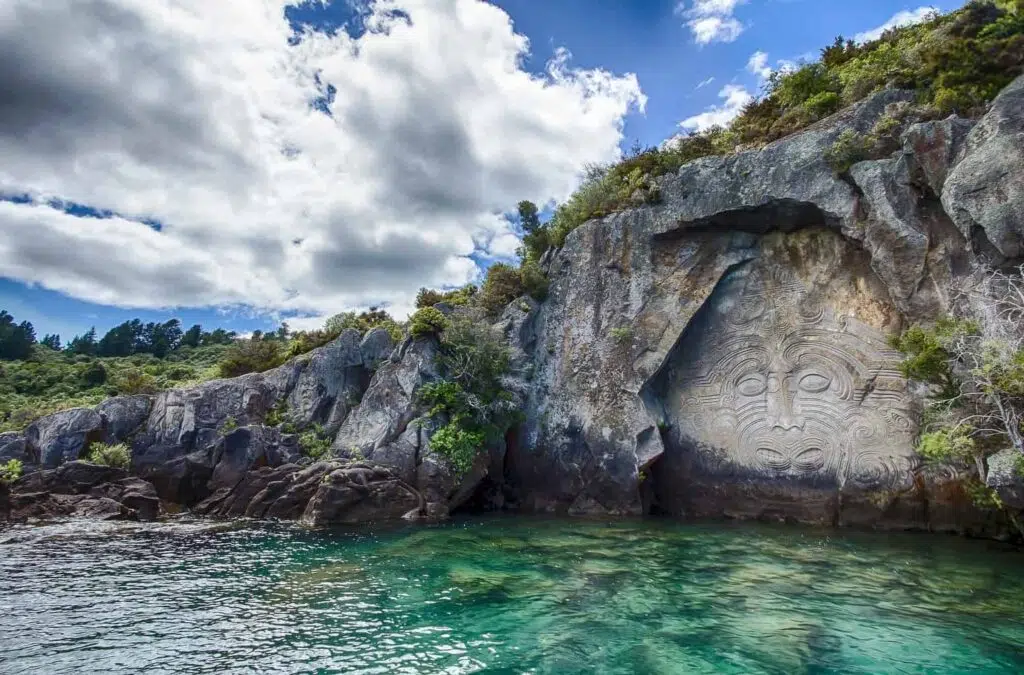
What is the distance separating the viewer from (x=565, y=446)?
70.1 ft

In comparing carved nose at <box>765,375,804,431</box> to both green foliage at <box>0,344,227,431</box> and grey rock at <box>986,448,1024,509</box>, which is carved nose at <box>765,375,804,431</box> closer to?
grey rock at <box>986,448,1024,509</box>

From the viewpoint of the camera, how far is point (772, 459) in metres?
18.3

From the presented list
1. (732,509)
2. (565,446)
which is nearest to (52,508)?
(565,446)

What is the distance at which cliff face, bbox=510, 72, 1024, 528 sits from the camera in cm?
1556

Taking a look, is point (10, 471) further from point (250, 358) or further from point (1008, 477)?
point (1008, 477)

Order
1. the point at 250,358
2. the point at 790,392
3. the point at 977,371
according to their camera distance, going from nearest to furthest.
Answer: the point at 977,371, the point at 790,392, the point at 250,358

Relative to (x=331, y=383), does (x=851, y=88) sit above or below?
above

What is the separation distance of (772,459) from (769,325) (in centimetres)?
479

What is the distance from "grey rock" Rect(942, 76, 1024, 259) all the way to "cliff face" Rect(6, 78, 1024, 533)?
6 cm

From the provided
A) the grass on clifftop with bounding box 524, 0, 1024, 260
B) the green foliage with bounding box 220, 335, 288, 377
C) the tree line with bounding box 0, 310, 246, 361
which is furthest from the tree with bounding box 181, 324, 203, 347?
the grass on clifftop with bounding box 524, 0, 1024, 260

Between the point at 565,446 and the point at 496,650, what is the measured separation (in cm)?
1366

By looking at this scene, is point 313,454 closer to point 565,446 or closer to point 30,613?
point 565,446

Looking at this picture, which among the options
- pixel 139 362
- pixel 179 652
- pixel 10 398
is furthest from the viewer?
pixel 139 362

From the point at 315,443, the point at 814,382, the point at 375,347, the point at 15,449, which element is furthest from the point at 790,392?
the point at 15,449
